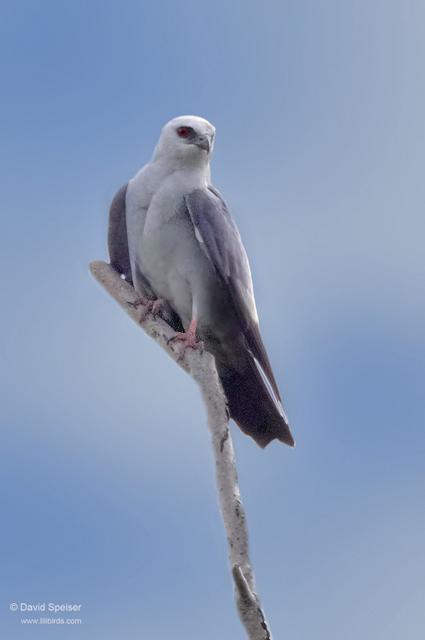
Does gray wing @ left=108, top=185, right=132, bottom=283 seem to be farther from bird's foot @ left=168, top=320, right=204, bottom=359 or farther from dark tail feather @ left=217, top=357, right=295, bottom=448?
bird's foot @ left=168, top=320, right=204, bottom=359

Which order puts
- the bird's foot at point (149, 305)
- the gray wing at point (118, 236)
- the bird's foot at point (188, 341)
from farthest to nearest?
the gray wing at point (118, 236)
the bird's foot at point (149, 305)
the bird's foot at point (188, 341)

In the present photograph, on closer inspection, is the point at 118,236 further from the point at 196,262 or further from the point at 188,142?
the point at 188,142

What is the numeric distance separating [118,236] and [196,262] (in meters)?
0.92

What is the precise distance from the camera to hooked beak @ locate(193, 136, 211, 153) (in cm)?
935

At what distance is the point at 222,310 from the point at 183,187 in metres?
1.15

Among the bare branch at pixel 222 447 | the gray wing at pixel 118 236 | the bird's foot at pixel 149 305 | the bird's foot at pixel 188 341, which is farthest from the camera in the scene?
the gray wing at pixel 118 236

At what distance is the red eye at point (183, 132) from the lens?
9414mm

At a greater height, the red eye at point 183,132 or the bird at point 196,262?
the red eye at point 183,132

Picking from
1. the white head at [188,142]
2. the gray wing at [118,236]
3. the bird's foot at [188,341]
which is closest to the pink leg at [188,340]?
the bird's foot at [188,341]

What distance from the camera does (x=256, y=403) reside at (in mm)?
8984

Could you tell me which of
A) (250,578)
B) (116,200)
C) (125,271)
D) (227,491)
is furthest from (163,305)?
(250,578)

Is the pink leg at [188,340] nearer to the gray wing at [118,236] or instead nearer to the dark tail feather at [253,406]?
the dark tail feather at [253,406]

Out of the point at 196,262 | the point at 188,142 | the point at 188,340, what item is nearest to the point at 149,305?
the point at 196,262

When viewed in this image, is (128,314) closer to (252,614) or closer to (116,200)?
(116,200)
